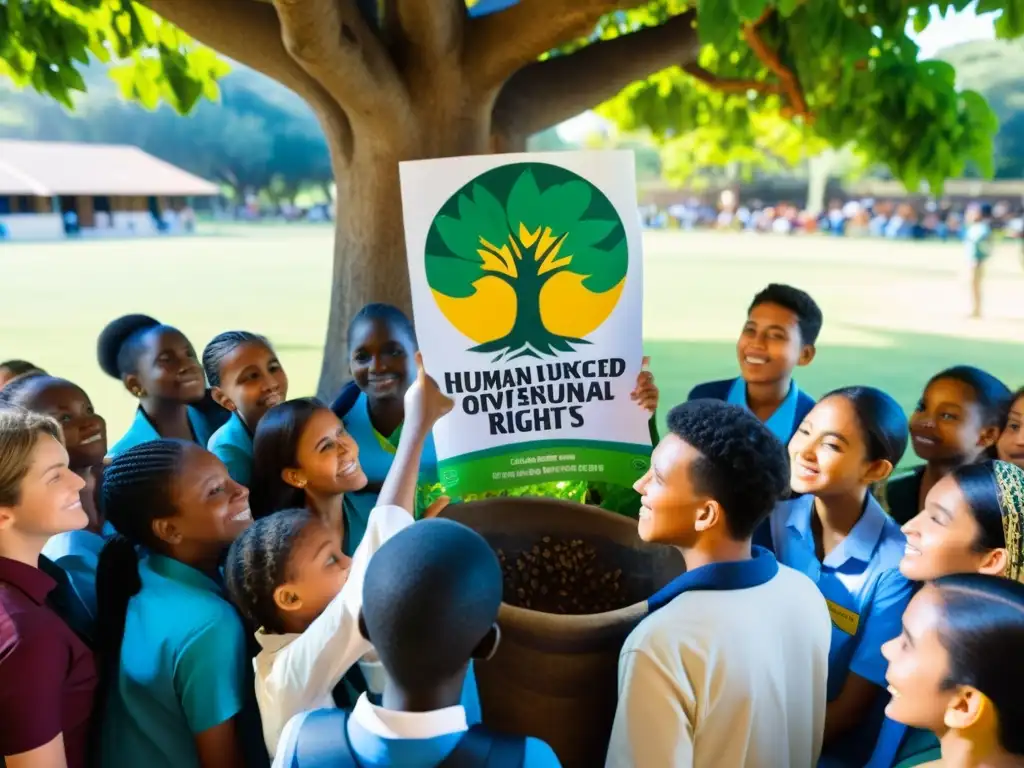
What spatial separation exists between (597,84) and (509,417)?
2222 millimetres

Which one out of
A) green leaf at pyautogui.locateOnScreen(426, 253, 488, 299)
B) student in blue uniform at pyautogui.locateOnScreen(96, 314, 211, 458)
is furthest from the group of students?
student in blue uniform at pyautogui.locateOnScreen(96, 314, 211, 458)

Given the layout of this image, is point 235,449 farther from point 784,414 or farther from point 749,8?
point 749,8

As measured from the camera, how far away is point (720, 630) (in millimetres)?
1457

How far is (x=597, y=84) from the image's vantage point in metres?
3.89

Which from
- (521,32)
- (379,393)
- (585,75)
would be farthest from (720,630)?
(585,75)

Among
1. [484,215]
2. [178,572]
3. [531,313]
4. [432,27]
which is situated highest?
[432,27]

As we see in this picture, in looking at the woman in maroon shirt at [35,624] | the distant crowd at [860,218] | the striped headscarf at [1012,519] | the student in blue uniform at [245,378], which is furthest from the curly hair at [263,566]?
the distant crowd at [860,218]

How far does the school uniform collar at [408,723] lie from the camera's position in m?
1.13

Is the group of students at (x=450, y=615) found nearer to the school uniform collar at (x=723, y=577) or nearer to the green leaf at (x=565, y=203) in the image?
the school uniform collar at (x=723, y=577)

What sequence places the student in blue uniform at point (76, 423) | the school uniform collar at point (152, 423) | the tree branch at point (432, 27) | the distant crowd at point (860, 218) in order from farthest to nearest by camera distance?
the distant crowd at point (860, 218)
the tree branch at point (432, 27)
the school uniform collar at point (152, 423)
the student in blue uniform at point (76, 423)

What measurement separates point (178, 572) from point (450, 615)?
2.52 ft

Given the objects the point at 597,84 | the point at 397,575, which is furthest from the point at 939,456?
the point at 597,84

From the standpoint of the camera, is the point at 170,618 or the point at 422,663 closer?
the point at 422,663

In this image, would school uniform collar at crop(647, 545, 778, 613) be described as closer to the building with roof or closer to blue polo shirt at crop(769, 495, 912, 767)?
blue polo shirt at crop(769, 495, 912, 767)
